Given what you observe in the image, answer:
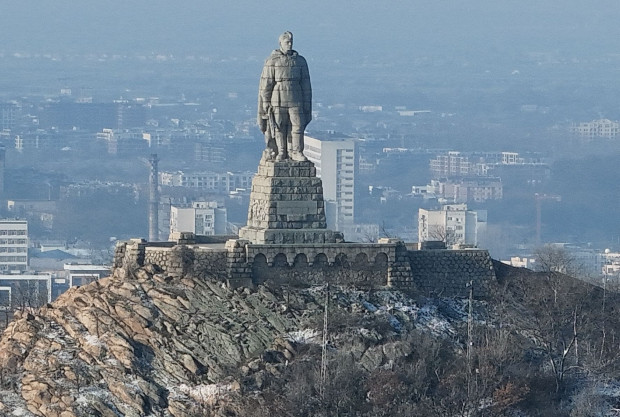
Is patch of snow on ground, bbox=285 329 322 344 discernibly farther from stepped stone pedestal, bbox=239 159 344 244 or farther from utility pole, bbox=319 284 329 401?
stepped stone pedestal, bbox=239 159 344 244

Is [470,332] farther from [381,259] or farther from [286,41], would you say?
[286,41]

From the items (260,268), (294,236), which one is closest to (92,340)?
(260,268)

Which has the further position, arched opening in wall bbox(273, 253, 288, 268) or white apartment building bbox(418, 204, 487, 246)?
white apartment building bbox(418, 204, 487, 246)

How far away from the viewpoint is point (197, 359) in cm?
5538

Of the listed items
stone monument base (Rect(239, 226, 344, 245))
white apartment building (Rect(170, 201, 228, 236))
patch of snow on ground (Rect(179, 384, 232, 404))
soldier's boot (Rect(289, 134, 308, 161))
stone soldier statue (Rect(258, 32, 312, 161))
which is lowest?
patch of snow on ground (Rect(179, 384, 232, 404))

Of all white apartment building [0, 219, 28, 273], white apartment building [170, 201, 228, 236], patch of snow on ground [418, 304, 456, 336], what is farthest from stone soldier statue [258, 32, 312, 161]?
white apartment building [0, 219, 28, 273]

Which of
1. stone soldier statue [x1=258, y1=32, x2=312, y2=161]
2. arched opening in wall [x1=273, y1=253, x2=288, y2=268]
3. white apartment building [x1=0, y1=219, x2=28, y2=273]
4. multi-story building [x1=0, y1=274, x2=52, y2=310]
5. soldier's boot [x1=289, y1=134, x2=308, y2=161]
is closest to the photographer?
arched opening in wall [x1=273, y1=253, x2=288, y2=268]

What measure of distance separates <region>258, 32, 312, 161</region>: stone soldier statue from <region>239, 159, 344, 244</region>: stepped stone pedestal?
0.36 m

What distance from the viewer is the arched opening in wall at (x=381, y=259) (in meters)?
59.0

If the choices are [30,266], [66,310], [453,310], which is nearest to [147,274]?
[66,310]

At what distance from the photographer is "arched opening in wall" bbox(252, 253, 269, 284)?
58.4 meters

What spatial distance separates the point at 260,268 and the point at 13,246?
4811 inches

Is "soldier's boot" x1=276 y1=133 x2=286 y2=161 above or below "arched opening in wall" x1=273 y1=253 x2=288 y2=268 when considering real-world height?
above

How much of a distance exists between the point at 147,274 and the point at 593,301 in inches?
353
